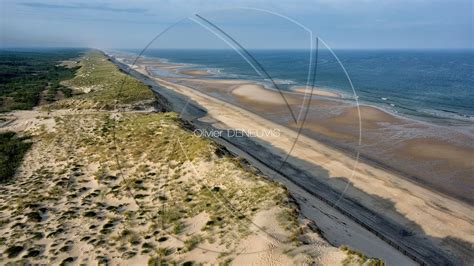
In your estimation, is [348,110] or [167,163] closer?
[167,163]

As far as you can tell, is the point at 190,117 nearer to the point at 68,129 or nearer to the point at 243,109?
the point at 243,109

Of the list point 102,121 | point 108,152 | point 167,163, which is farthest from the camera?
point 102,121

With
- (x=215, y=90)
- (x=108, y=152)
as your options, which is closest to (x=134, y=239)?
(x=108, y=152)

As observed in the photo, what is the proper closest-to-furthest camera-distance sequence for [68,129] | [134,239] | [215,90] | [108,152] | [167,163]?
1. [134,239]
2. [167,163]
3. [108,152]
4. [68,129]
5. [215,90]

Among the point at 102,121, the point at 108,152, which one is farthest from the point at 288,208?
the point at 102,121

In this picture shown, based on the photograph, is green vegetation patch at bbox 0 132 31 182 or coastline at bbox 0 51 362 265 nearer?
coastline at bbox 0 51 362 265

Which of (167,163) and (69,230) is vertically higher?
(167,163)

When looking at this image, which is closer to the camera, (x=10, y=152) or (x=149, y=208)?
(x=149, y=208)

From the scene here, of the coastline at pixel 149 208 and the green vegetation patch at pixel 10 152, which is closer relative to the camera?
the coastline at pixel 149 208
